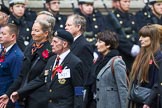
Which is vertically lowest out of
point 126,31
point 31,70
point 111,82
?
point 126,31

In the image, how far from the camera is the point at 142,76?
738 centimetres

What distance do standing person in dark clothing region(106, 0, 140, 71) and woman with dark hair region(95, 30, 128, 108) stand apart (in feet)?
12.4

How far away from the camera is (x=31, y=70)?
823 cm

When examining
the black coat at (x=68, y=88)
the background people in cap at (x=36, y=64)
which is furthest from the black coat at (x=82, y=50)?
the black coat at (x=68, y=88)

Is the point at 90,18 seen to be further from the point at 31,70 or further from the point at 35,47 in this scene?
the point at 31,70

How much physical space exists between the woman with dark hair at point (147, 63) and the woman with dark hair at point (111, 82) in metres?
0.18

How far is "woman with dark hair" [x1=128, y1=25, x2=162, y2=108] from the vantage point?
7336 millimetres

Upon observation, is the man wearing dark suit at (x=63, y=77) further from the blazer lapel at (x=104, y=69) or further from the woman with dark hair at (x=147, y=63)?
the woman with dark hair at (x=147, y=63)

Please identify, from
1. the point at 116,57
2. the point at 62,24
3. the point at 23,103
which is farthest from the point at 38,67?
the point at 62,24

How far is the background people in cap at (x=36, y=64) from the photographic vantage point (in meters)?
8.16

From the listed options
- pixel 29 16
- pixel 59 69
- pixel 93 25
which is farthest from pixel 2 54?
pixel 93 25

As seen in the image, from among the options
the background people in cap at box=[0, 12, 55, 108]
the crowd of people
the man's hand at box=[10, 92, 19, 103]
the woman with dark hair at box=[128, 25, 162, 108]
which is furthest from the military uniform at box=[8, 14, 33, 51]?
the woman with dark hair at box=[128, 25, 162, 108]

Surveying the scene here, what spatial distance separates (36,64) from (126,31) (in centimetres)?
450

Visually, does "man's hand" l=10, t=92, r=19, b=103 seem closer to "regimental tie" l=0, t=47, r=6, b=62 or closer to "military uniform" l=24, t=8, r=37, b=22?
"regimental tie" l=0, t=47, r=6, b=62
